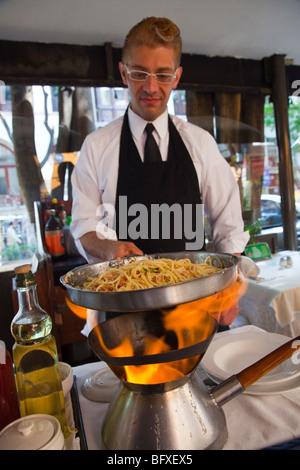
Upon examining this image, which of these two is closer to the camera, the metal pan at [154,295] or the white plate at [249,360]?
the metal pan at [154,295]

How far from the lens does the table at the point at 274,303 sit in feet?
7.84

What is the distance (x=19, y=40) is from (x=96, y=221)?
2310mm

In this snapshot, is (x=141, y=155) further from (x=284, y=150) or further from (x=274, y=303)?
(x=284, y=150)

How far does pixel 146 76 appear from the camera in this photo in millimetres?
1647

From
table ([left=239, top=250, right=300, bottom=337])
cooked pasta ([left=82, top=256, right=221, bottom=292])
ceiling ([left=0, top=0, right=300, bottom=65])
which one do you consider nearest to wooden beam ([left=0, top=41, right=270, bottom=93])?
ceiling ([left=0, top=0, right=300, bottom=65])

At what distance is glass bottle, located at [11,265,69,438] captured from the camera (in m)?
0.77

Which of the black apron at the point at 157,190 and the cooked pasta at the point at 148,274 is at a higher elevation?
the black apron at the point at 157,190

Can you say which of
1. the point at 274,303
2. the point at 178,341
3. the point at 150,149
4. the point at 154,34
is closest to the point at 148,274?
the point at 178,341

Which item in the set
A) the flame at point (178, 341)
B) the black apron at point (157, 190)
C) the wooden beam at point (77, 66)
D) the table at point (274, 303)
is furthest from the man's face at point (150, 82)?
the wooden beam at point (77, 66)

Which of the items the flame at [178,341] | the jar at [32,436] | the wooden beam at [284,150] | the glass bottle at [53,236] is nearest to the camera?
the jar at [32,436]

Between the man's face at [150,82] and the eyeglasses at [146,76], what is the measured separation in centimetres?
1

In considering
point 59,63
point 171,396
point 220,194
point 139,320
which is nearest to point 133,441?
point 171,396

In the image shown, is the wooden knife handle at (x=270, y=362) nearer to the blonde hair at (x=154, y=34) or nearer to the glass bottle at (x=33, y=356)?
the glass bottle at (x=33, y=356)

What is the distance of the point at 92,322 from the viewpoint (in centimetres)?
173
